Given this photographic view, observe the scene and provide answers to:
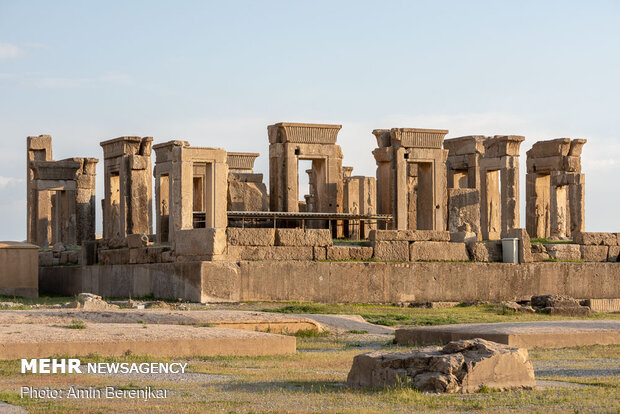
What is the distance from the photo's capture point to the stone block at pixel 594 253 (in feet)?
88.8

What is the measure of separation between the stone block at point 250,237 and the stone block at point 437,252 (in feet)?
11.6

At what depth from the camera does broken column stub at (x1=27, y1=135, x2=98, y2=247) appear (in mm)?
38156

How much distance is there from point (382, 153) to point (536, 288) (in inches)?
283

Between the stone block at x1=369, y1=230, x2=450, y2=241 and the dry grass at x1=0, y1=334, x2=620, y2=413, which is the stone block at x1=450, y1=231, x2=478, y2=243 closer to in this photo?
the stone block at x1=369, y1=230, x2=450, y2=241

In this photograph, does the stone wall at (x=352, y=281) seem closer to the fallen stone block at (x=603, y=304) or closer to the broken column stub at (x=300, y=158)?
the fallen stone block at (x=603, y=304)

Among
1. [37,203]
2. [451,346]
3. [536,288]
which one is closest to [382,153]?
[536,288]

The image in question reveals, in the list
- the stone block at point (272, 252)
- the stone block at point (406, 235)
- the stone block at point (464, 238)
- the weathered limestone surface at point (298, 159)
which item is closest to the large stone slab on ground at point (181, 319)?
the stone block at point (272, 252)

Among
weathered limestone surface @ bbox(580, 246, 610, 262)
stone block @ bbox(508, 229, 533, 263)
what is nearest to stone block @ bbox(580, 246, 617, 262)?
weathered limestone surface @ bbox(580, 246, 610, 262)

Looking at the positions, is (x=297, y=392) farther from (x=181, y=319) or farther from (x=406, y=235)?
(x=406, y=235)

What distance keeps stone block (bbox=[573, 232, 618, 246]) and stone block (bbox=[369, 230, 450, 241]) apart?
4073mm

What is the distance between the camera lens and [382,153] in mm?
31094

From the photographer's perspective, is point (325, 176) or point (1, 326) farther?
point (325, 176)

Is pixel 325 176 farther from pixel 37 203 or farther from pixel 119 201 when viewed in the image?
pixel 37 203

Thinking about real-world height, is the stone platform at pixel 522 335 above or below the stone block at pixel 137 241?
below
